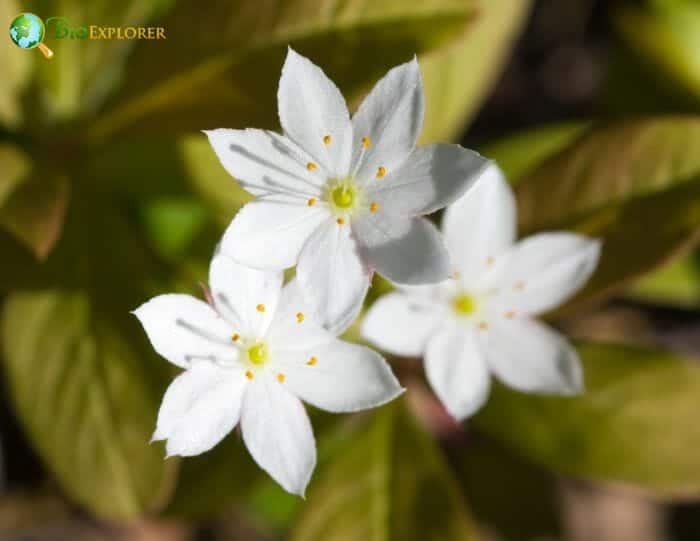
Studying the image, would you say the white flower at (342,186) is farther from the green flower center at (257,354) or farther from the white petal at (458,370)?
the white petal at (458,370)

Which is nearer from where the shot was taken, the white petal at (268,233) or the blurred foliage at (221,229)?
the white petal at (268,233)

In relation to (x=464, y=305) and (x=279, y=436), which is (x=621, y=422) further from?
(x=279, y=436)

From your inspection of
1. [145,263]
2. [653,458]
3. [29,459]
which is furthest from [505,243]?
[29,459]

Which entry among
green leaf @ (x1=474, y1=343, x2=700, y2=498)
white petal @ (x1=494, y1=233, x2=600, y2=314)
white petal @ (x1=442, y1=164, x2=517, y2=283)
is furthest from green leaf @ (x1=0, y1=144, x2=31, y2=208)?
green leaf @ (x1=474, y1=343, x2=700, y2=498)

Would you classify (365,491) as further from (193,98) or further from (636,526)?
(636,526)

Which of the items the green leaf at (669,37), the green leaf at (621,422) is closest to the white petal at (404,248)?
the green leaf at (621,422)

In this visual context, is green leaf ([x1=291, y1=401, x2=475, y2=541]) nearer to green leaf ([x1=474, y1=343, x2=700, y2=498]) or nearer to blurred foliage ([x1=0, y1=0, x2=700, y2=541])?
blurred foliage ([x1=0, y1=0, x2=700, y2=541])

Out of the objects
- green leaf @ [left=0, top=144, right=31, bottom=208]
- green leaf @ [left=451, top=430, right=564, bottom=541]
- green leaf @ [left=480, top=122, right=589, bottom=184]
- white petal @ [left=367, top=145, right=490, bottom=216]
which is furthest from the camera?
green leaf @ [left=451, top=430, right=564, bottom=541]
